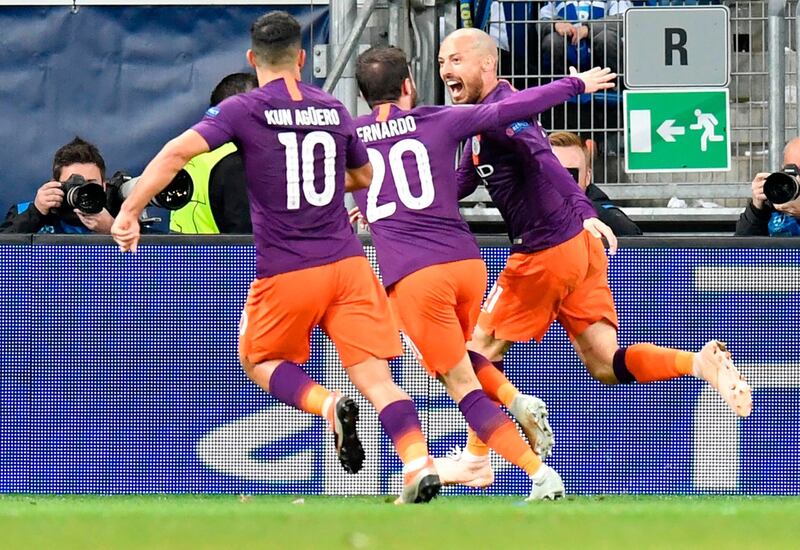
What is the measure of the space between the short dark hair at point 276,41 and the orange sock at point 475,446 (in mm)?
2252

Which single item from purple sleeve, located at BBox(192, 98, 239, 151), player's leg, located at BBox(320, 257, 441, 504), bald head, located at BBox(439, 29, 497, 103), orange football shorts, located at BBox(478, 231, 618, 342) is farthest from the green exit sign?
purple sleeve, located at BBox(192, 98, 239, 151)

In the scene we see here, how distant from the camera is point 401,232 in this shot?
28.9 feet

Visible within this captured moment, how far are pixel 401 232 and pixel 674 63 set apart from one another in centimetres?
265

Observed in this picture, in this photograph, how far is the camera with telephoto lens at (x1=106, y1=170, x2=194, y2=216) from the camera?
30.1 feet

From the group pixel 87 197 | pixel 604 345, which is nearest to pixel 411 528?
pixel 604 345

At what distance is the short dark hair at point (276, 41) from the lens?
8.18 meters

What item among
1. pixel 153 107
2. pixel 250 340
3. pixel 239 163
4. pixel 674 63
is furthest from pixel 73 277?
pixel 674 63

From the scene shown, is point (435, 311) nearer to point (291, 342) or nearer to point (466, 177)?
point (291, 342)

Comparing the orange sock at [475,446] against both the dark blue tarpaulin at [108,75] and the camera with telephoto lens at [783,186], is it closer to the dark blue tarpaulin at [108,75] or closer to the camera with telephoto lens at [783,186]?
the camera with telephoto lens at [783,186]

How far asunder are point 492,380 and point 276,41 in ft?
6.83

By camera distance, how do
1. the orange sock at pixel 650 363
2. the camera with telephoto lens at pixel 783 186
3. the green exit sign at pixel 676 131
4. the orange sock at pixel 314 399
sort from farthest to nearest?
the green exit sign at pixel 676 131 < the camera with telephoto lens at pixel 783 186 < the orange sock at pixel 650 363 < the orange sock at pixel 314 399

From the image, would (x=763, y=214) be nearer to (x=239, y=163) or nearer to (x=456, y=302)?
(x=456, y=302)

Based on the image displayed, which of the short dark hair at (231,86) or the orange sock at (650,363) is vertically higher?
the short dark hair at (231,86)

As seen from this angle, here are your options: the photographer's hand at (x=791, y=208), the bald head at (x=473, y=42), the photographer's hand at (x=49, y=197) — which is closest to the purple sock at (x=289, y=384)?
the bald head at (x=473, y=42)
